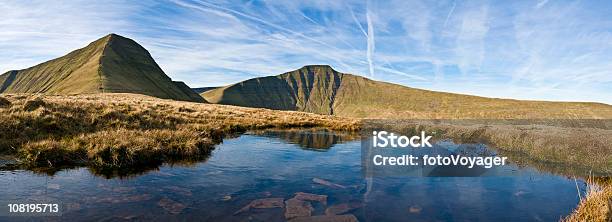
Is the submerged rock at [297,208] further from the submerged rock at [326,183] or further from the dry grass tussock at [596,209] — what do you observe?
the dry grass tussock at [596,209]

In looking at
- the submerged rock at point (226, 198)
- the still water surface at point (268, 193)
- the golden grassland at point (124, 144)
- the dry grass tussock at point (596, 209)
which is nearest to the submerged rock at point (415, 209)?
the still water surface at point (268, 193)

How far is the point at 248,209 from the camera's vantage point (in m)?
12.0

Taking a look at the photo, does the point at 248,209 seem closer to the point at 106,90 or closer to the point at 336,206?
the point at 336,206

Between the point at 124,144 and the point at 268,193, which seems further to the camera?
the point at 124,144

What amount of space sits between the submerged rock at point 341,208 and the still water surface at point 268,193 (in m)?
0.14

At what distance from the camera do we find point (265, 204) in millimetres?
12695

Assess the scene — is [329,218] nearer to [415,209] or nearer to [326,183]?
[415,209]

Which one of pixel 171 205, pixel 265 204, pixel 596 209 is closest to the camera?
pixel 596 209

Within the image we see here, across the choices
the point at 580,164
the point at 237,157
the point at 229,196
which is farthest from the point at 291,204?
the point at 580,164

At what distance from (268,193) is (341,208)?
10.8 feet

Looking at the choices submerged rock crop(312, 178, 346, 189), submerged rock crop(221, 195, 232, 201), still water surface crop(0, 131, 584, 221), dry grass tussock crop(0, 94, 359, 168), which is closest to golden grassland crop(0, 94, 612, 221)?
dry grass tussock crop(0, 94, 359, 168)

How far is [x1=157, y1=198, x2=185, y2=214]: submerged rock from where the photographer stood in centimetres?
1157

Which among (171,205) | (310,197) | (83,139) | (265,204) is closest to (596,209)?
(310,197)

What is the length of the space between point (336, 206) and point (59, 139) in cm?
1685
